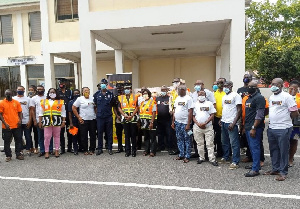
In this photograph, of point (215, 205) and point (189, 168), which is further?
point (189, 168)

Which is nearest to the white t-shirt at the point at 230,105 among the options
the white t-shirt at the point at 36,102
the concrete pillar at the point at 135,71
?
the white t-shirt at the point at 36,102

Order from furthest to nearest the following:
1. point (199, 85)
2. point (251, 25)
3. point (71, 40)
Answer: point (251, 25), point (71, 40), point (199, 85)

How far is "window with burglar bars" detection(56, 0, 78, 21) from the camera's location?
44.4 ft

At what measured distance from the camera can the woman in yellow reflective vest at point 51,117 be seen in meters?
6.78

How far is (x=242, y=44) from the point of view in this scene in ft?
25.8

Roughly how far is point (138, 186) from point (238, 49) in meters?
5.12

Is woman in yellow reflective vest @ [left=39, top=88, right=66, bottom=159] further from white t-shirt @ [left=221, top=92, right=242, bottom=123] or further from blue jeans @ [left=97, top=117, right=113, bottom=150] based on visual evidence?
white t-shirt @ [left=221, top=92, right=242, bottom=123]

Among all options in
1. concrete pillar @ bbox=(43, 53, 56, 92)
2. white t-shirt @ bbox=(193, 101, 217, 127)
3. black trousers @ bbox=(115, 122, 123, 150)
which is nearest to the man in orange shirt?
black trousers @ bbox=(115, 122, 123, 150)

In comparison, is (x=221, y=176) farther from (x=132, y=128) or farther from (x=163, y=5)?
(x=163, y=5)

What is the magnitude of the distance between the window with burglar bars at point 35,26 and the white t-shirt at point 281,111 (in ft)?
51.7

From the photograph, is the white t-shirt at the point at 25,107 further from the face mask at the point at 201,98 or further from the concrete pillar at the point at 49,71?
the concrete pillar at the point at 49,71

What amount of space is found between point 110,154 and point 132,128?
88 cm

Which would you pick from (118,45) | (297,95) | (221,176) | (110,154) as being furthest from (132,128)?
(118,45)

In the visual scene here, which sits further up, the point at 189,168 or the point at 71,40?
the point at 71,40
